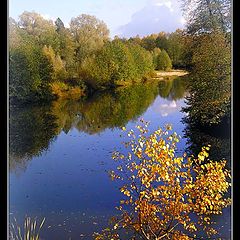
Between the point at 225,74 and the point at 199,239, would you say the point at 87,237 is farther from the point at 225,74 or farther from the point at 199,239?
the point at 225,74

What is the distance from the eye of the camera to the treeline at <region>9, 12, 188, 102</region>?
1838mm

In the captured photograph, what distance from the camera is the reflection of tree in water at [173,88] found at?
6.17ft

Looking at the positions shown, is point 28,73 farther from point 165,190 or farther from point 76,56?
point 165,190

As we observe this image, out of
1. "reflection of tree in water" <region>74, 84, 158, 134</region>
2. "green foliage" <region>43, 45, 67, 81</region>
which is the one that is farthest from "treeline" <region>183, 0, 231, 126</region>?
"green foliage" <region>43, 45, 67, 81</region>

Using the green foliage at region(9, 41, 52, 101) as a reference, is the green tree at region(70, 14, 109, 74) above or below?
above

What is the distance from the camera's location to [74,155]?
1.84 meters

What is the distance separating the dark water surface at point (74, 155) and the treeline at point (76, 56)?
3.9 inches

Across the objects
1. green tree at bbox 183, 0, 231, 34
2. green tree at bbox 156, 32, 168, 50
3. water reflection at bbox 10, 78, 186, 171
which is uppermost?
green tree at bbox 183, 0, 231, 34

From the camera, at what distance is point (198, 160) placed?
1.88 m

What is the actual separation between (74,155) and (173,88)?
0.57 m

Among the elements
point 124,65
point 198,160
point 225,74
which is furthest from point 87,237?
point 225,74

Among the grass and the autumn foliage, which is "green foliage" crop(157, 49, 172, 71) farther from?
the grass

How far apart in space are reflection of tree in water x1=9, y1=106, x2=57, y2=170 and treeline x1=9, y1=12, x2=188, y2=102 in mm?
69

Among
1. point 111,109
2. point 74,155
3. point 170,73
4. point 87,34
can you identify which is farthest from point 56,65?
point 170,73
